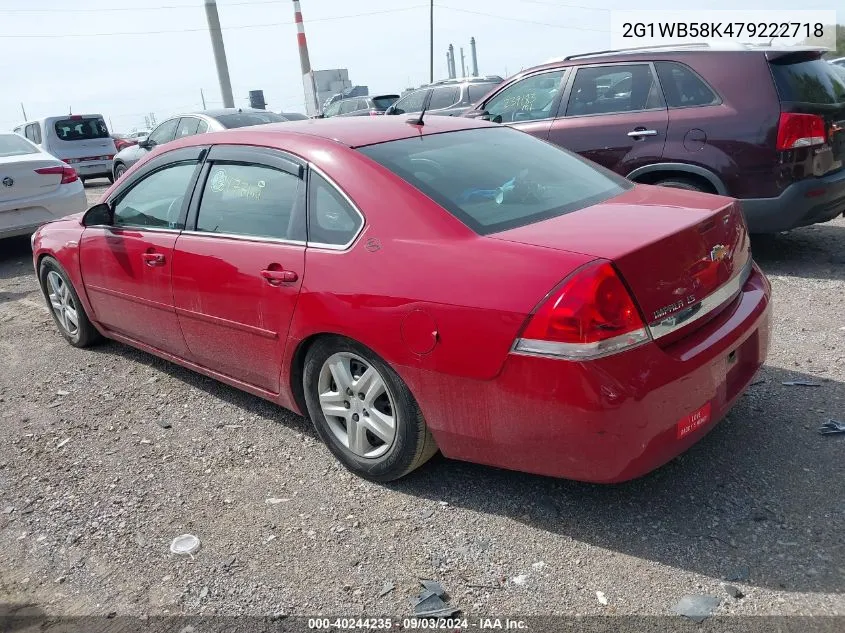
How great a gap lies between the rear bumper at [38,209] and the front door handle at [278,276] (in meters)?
6.44

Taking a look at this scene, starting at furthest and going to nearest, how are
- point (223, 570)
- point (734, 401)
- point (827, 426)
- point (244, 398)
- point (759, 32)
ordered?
point (759, 32) → point (244, 398) → point (827, 426) → point (734, 401) → point (223, 570)

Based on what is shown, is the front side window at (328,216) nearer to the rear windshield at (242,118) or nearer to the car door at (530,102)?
the car door at (530,102)

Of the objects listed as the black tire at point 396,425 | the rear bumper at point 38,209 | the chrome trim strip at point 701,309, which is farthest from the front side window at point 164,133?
the chrome trim strip at point 701,309

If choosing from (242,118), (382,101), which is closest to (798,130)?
(242,118)

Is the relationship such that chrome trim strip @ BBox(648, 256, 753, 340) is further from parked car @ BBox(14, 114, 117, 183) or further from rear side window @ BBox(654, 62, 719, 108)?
parked car @ BBox(14, 114, 117, 183)

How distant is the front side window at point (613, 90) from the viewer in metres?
6.15

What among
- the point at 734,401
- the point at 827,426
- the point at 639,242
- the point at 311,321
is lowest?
the point at 827,426

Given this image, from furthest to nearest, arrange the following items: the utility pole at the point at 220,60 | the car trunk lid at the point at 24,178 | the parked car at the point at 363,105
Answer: the utility pole at the point at 220,60
the parked car at the point at 363,105
the car trunk lid at the point at 24,178

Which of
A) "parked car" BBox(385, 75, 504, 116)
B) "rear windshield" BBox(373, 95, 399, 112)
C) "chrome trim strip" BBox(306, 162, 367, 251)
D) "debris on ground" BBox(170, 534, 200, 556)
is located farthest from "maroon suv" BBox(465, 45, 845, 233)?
"rear windshield" BBox(373, 95, 399, 112)

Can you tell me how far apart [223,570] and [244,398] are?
5.31 feet

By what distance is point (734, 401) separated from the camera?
9.61 feet

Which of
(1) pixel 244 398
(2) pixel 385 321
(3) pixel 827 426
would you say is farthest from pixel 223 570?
(3) pixel 827 426

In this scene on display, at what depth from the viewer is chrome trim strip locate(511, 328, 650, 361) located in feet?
7.89

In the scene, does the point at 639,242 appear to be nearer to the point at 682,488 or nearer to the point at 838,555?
the point at 682,488
